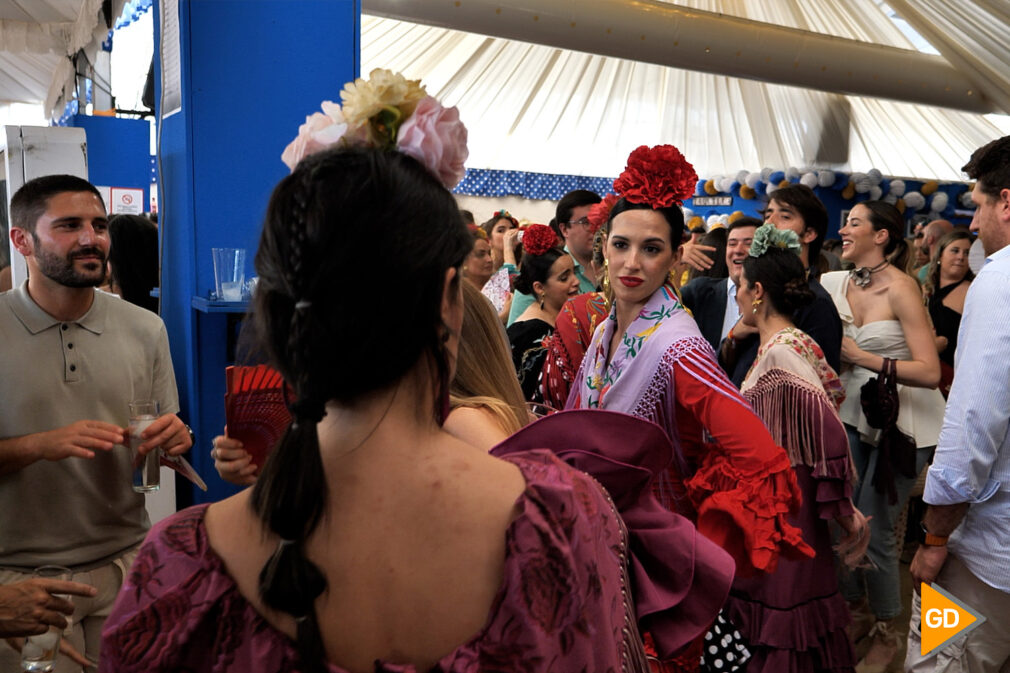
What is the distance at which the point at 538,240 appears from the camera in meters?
4.10

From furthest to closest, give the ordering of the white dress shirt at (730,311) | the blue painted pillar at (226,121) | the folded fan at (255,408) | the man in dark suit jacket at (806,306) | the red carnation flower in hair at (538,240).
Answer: the red carnation flower in hair at (538,240)
the white dress shirt at (730,311)
the man in dark suit jacket at (806,306)
the blue painted pillar at (226,121)
the folded fan at (255,408)

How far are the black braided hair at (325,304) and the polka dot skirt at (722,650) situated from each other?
1.85 meters

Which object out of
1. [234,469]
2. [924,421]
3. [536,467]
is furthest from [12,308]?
[924,421]

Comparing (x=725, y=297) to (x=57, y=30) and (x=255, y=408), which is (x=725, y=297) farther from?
(x=57, y=30)

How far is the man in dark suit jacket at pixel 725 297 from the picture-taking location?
385 cm

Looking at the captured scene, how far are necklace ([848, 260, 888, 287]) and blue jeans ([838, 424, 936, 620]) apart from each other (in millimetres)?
656

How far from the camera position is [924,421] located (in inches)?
149

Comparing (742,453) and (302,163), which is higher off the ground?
(302,163)

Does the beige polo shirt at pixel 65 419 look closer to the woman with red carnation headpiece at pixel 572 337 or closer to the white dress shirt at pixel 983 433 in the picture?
the woman with red carnation headpiece at pixel 572 337

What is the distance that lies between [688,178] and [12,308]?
1915 millimetres

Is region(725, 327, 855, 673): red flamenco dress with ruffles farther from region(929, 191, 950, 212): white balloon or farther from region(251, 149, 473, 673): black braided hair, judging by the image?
region(929, 191, 950, 212): white balloon

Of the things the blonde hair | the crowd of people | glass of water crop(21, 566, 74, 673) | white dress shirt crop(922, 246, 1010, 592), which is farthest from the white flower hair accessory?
white dress shirt crop(922, 246, 1010, 592)

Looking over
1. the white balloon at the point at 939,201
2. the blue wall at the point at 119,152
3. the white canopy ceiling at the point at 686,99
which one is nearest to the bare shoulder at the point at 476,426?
the blue wall at the point at 119,152

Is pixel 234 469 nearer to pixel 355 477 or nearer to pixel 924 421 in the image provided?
pixel 355 477
